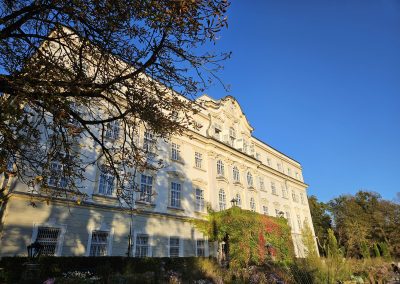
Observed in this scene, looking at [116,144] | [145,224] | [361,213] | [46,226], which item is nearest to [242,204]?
[145,224]

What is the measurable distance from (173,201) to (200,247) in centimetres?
435

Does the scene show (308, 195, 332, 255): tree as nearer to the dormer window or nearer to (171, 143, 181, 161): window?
the dormer window

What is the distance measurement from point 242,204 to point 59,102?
2396 centimetres

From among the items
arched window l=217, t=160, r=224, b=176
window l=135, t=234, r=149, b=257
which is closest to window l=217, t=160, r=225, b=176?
arched window l=217, t=160, r=224, b=176

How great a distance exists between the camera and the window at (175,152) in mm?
21731

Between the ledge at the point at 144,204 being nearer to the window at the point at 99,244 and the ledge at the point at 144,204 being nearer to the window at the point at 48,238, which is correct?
the window at the point at 99,244

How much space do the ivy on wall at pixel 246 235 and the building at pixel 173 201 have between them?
1108 mm

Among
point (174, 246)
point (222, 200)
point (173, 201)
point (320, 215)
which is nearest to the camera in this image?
point (174, 246)

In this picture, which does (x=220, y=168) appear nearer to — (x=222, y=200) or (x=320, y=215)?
(x=222, y=200)

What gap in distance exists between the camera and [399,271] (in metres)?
16.1

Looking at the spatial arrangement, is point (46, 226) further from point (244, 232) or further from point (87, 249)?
point (244, 232)

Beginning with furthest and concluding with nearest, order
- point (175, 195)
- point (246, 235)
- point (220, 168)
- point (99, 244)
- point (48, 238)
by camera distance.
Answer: point (220, 168) → point (175, 195) → point (246, 235) → point (99, 244) → point (48, 238)

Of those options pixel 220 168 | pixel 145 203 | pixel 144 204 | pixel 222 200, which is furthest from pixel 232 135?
pixel 144 204

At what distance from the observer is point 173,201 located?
20.2 metres
